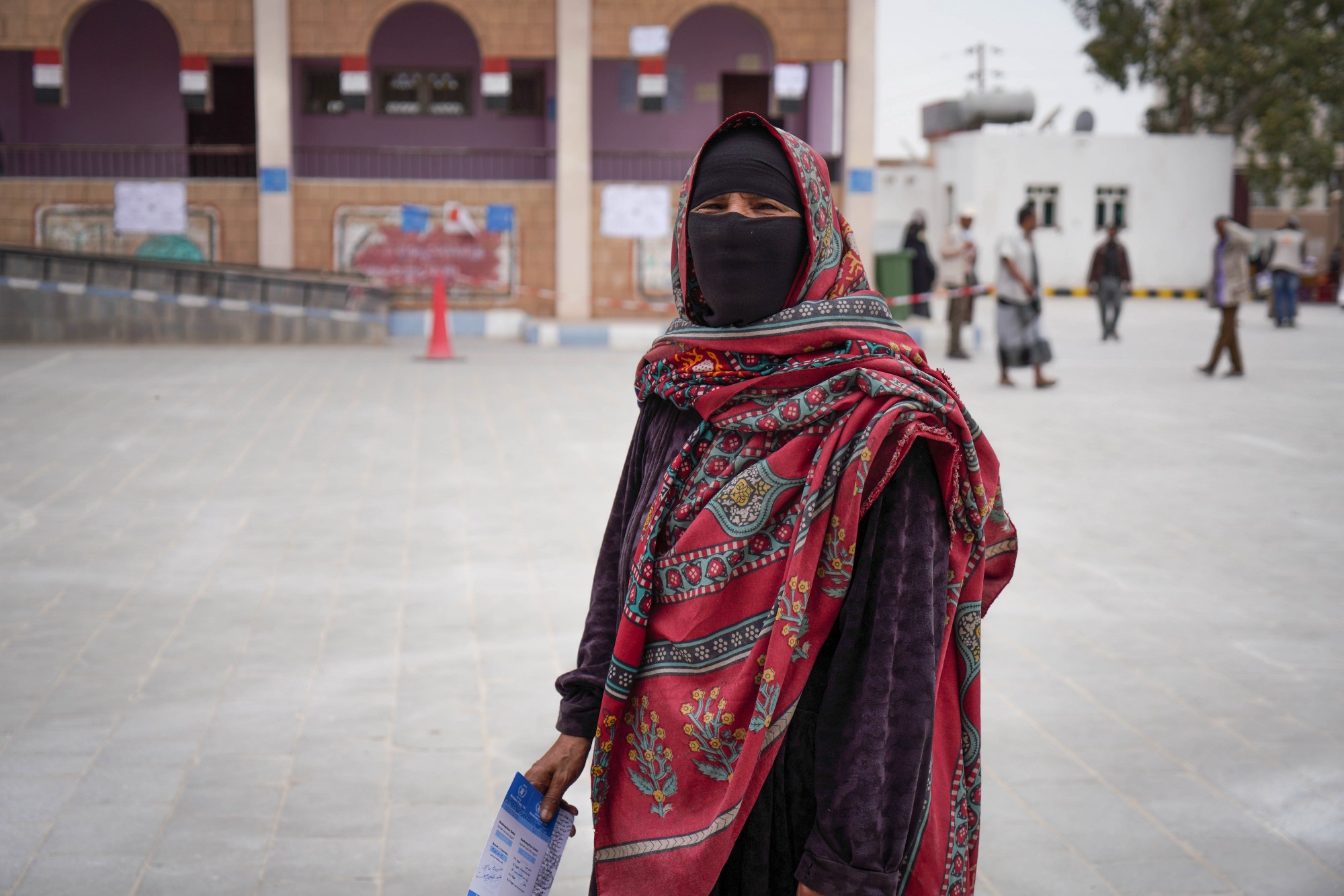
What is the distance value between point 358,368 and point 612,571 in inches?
472

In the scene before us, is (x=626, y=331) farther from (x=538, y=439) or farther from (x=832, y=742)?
(x=832, y=742)

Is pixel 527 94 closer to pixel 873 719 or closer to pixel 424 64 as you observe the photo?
pixel 424 64

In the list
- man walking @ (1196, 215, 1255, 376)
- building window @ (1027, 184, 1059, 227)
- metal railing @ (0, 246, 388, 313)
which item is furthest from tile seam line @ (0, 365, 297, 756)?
building window @ (1027, 184, 1059, 227)

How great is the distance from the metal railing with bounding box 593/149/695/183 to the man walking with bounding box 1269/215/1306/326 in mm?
9160

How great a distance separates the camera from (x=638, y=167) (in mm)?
22297

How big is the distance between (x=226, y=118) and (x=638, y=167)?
22.8 feet

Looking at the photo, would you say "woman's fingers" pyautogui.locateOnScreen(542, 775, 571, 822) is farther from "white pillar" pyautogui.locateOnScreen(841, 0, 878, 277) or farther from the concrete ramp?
"white pillar" pyautogui.locateOnScreen(841, 0, 878, 277)

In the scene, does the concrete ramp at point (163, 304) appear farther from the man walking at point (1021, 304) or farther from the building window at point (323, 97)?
the man walking at point (1021, 304)

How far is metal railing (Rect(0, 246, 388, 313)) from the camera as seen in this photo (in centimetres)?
1581

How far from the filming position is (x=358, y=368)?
13688 mm

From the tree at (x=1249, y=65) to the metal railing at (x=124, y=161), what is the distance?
23006mm

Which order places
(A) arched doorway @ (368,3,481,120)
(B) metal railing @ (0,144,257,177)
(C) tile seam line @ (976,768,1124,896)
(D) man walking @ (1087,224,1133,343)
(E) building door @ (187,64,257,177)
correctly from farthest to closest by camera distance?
1. (E) building door @ (187,64,257,177)
2. (A) arched doorway @ (368,3,481,120)
3. (B) metal railing @ (0,144,257,177)
4. (D) man walking @ (1087,224,1133,343)
5. (C) tile seam line @ (976,768,1124,896)

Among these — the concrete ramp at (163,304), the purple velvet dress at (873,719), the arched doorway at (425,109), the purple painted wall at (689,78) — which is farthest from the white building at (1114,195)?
the purple velvet dress at (873,719)

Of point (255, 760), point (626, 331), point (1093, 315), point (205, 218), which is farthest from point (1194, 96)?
point (255, 760)
